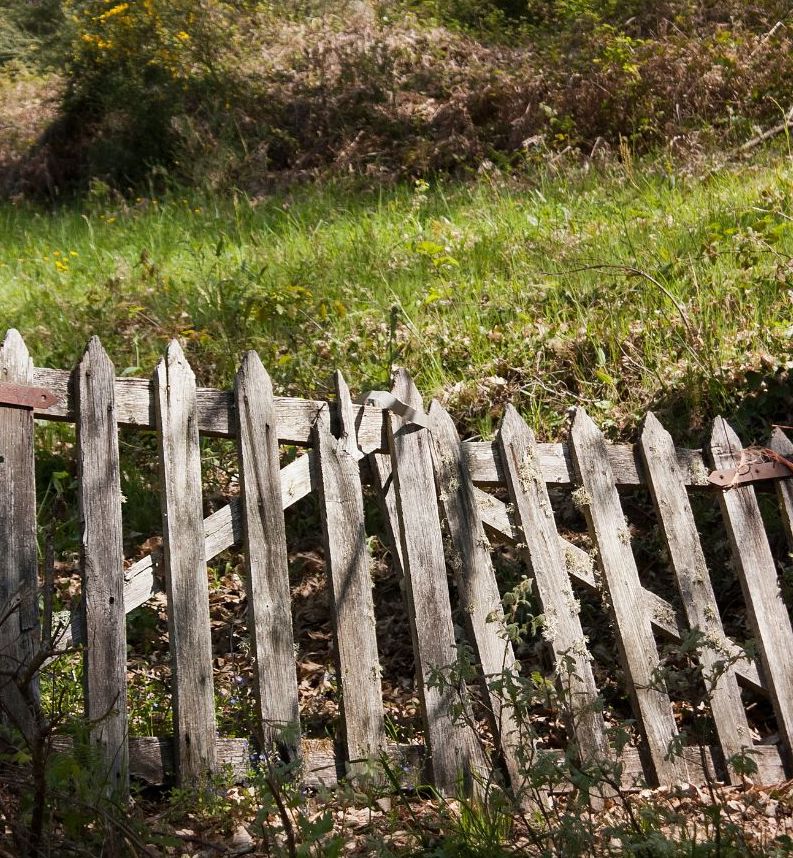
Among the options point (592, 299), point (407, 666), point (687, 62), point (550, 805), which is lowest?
point (550, 805)

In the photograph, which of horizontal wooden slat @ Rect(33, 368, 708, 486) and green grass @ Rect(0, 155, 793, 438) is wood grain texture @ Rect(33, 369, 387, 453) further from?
green grass @ Rect(0, 155, 793, 438)

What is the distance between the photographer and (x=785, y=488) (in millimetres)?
4180

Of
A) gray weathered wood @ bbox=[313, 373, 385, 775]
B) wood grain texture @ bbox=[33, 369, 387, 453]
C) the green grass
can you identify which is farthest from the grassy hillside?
gray weathered wood @ bbox=[313, 373, 385, 775]

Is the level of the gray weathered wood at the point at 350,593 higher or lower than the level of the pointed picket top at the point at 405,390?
lower

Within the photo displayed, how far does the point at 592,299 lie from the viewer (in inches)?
221

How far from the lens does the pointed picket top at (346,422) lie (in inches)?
142

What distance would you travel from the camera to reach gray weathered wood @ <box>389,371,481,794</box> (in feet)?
10.9

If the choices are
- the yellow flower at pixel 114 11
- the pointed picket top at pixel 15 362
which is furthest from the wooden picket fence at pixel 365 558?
the yellow flower at pixel 114 11

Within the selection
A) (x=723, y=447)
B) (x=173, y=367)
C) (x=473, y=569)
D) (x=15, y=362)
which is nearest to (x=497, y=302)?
(x=723, y=447)

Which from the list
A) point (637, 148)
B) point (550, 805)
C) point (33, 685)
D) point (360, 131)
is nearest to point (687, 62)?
point (637, 148)

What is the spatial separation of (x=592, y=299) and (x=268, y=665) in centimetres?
324

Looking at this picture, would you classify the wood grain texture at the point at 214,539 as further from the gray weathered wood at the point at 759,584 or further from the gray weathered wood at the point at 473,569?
the gray weathered wood at the point at 759,584

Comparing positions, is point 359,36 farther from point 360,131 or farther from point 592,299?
point 592,299

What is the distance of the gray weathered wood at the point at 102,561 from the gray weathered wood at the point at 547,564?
57.4 inches
